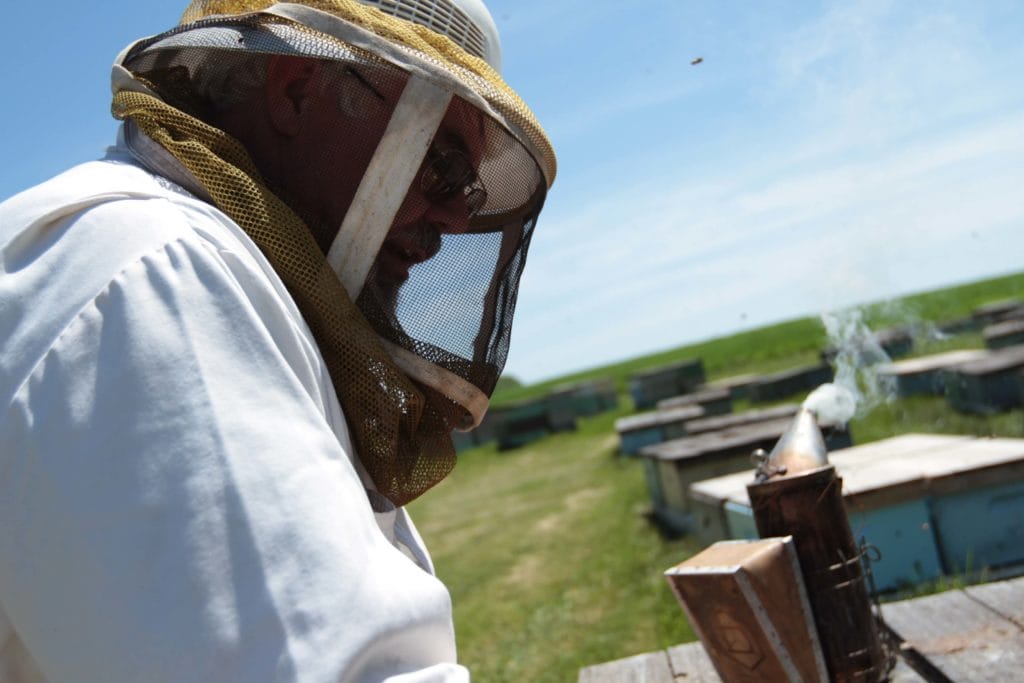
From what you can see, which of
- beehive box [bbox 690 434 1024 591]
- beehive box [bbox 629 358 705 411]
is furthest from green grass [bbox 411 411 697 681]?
beehive box [bbox 629 358 705 411]

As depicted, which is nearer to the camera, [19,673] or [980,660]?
[19,673]

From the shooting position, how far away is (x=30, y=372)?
0.82 metres

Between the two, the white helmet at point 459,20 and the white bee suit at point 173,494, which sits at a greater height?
the white helmet at point 459,20

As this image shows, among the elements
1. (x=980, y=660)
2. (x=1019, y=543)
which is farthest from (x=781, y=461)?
(x=1019, y=543)

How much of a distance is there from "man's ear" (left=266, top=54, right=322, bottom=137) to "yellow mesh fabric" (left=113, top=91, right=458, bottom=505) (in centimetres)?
14

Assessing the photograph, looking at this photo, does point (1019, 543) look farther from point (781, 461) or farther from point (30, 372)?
point (30, 372)

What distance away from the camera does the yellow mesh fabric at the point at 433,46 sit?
47.4 inches

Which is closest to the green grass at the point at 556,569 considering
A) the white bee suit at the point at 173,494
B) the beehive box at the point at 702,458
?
the beehive box at the point at 702,458

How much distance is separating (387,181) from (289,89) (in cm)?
21

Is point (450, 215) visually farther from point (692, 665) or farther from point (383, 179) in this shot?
point (692, 665)

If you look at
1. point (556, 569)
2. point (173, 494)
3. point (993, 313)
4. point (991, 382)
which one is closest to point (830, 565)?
point (173, 494)

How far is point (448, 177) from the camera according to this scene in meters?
1.37

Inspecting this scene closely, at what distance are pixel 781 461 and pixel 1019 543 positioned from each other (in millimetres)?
2418

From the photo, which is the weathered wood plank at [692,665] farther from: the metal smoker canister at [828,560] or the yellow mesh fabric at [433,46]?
the yellow mesh fabric at [433,46]
